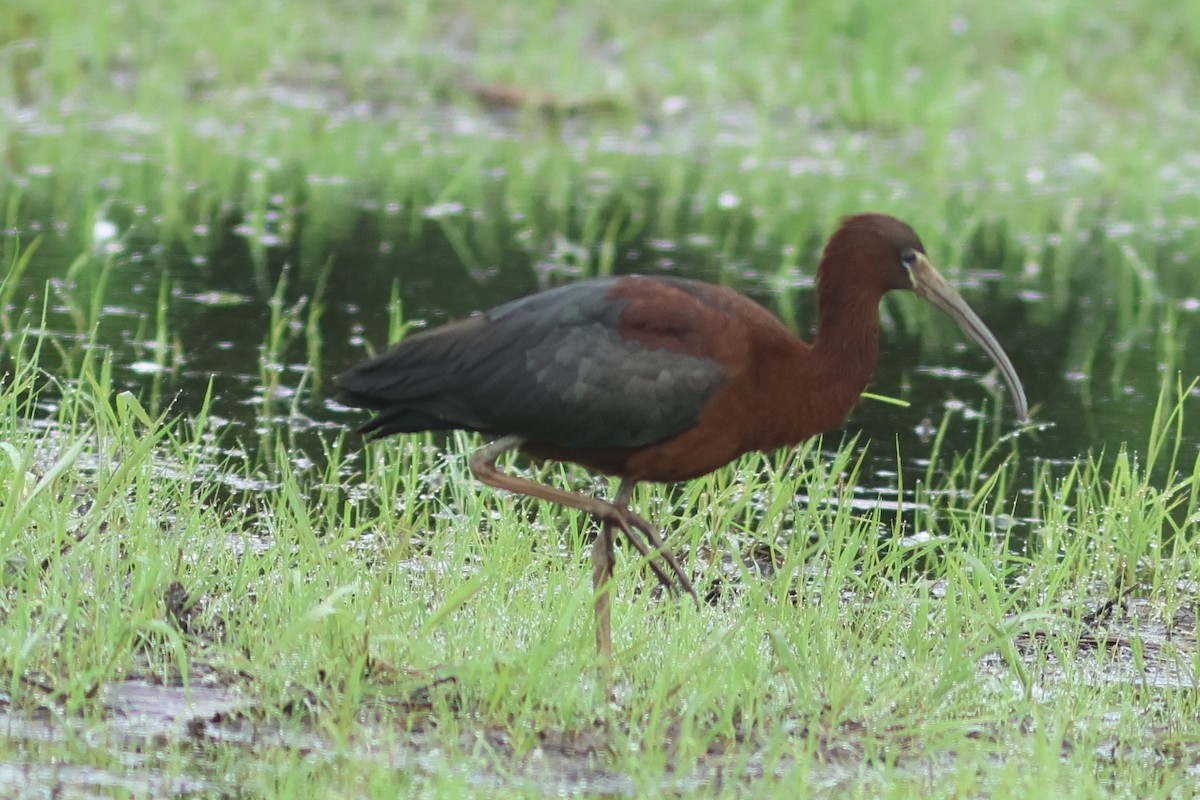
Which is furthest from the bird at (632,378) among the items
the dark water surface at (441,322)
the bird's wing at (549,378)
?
the dark water surface at (441,322)

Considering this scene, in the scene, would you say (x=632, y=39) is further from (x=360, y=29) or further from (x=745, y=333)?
(x=745, y=333)

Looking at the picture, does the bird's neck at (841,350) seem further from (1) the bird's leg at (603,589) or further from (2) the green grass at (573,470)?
(1) the bird's leg at (603,589)

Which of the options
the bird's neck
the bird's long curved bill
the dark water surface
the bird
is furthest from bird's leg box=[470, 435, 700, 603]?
the dark water surface

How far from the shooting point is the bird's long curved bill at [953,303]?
5355 millimetres

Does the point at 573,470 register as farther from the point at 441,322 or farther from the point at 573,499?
the point at 441,322

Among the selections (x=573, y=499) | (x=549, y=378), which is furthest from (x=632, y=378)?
(x=573, y=499)

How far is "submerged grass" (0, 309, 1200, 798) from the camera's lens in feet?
13.6

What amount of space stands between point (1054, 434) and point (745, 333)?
3232mm

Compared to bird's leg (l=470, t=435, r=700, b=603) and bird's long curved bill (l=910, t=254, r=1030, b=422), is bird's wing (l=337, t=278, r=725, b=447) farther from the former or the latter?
bird's long curved bill (l=910, t=254, r=1030, b=422)

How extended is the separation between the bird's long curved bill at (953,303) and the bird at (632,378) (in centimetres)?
9

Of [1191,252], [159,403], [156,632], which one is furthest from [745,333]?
[1191,252]

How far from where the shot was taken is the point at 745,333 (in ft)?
16.4

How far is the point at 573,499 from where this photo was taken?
5109mm

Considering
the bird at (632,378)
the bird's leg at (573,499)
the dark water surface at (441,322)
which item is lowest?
the dark water surface at (441,322)
